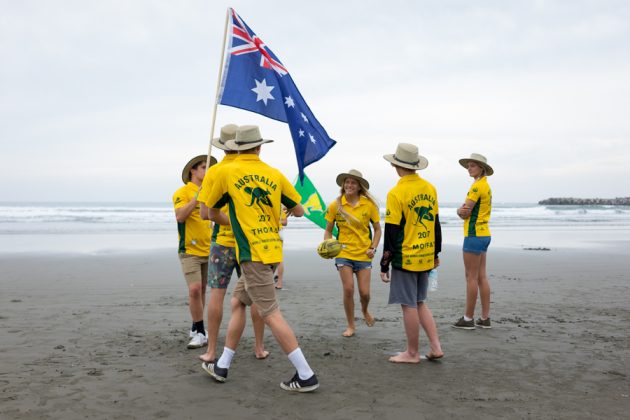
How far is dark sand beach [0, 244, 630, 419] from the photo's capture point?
3.86 meters

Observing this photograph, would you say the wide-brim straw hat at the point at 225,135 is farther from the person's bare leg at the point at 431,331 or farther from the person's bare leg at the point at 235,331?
the person's bare leg at the point at 431,331

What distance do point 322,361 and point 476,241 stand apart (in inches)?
96.0

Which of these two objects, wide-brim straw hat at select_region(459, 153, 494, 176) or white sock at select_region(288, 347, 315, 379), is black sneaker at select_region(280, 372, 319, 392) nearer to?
white sock at select_region(288, 347, 315, 379)

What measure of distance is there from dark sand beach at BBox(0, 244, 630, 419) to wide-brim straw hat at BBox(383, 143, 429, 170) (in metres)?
1.84

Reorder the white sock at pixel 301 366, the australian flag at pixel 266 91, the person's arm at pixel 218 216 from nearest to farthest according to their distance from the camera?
the white sock at pixel 301 366 → the person's arm at pixel 218 216 → the australian flag at pixel 266 91

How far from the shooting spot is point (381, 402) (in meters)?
3.97

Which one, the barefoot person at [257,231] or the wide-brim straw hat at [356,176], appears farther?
the wide-brim straw hat at [356,176]

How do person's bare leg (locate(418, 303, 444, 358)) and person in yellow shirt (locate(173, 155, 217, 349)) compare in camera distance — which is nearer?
person's bare leg (locate(418, 303, 444, 358))

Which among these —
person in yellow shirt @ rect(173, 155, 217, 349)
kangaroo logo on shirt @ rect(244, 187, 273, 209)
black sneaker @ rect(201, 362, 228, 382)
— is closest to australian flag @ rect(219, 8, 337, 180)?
person in yellow shirt @ rect(173, 155, 217, 349)

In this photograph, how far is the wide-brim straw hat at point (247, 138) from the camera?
437 centimetres

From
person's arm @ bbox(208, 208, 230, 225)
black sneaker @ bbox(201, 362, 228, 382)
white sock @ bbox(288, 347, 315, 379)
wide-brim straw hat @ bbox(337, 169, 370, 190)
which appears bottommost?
black sneaker @ bbox(201, 362, 228, 382)

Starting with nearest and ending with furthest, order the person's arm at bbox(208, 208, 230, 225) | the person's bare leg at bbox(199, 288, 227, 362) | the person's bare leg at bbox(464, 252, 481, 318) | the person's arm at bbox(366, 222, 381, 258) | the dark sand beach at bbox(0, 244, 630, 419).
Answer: the dark sand beach at bbox(0, 244, 630, 419) → the person's arm at bbox(208, 208, 230, 225) → the person's bare leg at bbox(199, 288, 227, 362) → the person's arm at bbox(366, 222, 381, 258) → the person's bare leg at bbox(464, 252, 481, 318)

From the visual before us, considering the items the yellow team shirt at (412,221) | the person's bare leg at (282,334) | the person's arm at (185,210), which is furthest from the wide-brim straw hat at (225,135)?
the person's bare leg at (282,334)

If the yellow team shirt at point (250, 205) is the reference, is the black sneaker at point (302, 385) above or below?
below
